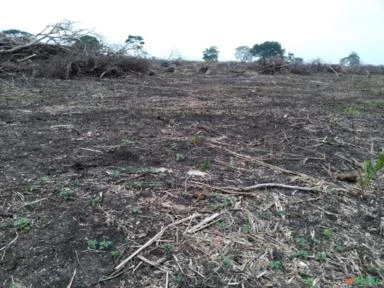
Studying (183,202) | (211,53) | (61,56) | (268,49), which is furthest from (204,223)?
(211,53)

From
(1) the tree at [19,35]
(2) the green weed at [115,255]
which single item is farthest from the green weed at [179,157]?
(1) the tree at [19,35]

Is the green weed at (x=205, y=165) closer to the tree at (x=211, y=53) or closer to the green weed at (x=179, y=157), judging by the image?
the green weed at (x=179, y=157)

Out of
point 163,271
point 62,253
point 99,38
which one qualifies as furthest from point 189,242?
point 99,38

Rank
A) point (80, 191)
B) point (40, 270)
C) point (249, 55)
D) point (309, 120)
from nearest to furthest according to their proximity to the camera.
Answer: point (40, 270), point (80, 191), point (309, 120), point (249, 55)

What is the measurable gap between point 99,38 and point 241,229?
24.4 ft

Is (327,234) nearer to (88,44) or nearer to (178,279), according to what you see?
(178,279)

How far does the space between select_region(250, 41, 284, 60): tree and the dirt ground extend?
2214 cm

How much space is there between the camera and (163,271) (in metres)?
1.63

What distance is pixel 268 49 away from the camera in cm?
2570

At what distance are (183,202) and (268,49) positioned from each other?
2524 centimetres

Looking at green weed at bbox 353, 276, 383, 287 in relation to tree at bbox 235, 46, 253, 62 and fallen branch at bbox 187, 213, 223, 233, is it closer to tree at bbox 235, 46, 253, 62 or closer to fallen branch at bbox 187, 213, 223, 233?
fallen branch at bbox 187, 213, 223, 233

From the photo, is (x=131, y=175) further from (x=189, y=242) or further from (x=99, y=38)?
(x=99, y=38)

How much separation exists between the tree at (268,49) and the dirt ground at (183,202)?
2214 centimetres

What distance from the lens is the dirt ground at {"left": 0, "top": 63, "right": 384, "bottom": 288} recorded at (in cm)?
166
